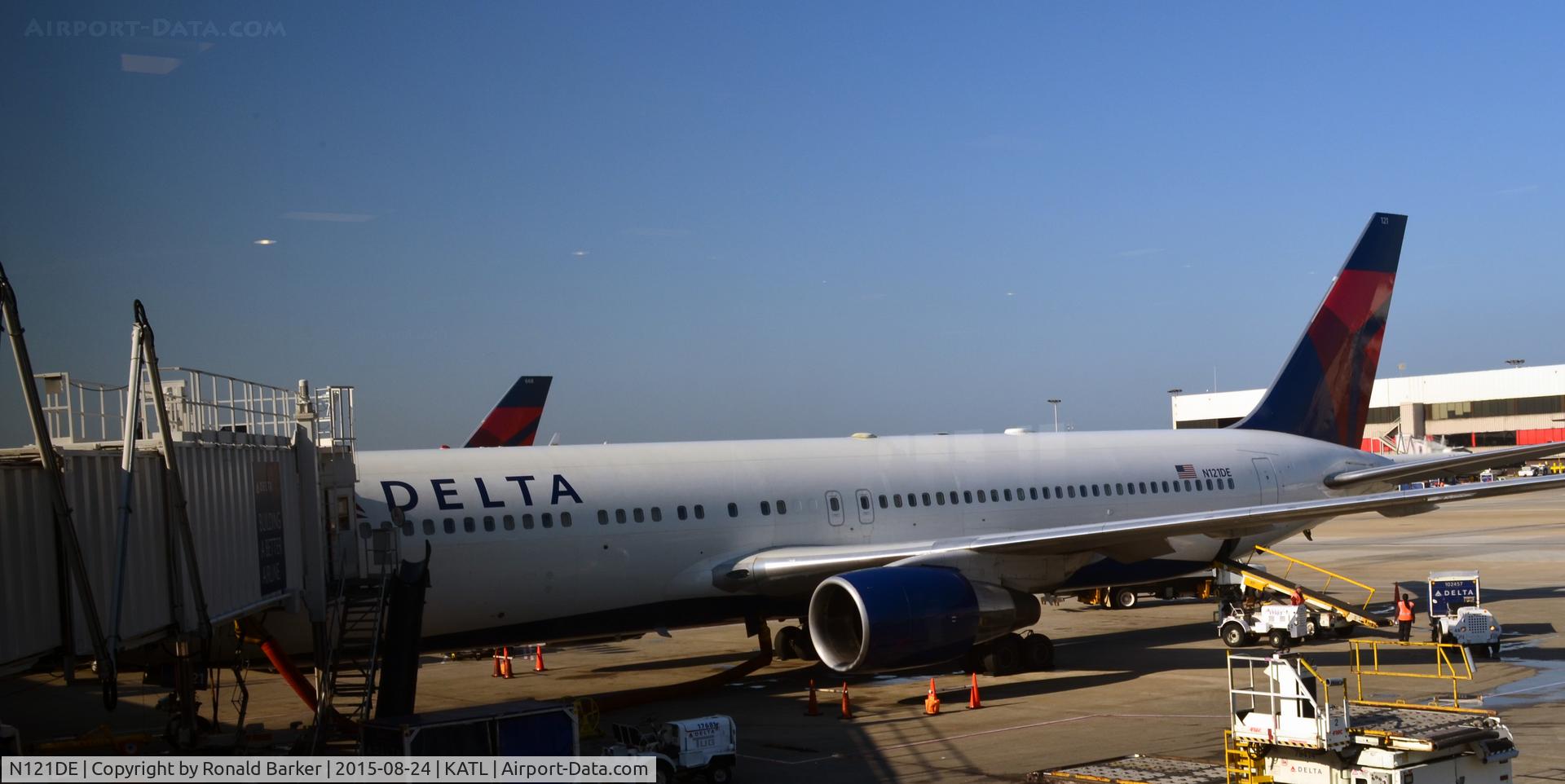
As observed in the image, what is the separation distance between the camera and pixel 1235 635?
23328mm

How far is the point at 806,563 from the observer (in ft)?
67.1

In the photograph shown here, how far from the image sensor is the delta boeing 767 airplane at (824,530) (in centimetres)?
1884

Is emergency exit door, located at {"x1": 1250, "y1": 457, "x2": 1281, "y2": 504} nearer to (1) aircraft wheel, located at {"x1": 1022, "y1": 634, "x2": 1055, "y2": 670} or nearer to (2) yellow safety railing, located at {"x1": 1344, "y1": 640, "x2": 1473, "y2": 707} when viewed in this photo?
(2) yellow safety railing, located at {"x1": 1344, "y1": 640, "x2": 1473, "y2": 707}

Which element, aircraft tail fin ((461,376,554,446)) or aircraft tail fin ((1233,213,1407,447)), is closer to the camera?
aircraft tail fin ((1233,213,1407,447))

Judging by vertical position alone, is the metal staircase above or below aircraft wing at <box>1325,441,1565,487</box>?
below

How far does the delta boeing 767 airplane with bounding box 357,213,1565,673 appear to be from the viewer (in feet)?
61.8

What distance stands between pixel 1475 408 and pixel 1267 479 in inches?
2977

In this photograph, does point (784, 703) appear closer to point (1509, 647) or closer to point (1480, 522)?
point (1509, 647)

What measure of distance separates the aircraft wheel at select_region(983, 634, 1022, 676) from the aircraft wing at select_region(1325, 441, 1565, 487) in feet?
28.0

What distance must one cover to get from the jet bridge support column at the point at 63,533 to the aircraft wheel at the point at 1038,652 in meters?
15.1

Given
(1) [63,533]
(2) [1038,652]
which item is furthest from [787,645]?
(1) [63,533]

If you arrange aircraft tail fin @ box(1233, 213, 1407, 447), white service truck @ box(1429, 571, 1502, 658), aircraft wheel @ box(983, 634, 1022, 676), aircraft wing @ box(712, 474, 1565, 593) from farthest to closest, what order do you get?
aircraft tail fin @ box(1233, 213, 1407, 447), aircraft wheel @ box(983, 634, 1022, 676), white service truck @ box(1429, 571, 1502, 658), aircraft wing @ box(712, 474, 1565, 593)

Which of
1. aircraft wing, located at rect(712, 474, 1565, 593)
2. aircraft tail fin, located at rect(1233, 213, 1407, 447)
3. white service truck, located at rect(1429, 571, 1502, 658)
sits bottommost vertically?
white service truck, located at rect(1429, 571, 1502, 658)

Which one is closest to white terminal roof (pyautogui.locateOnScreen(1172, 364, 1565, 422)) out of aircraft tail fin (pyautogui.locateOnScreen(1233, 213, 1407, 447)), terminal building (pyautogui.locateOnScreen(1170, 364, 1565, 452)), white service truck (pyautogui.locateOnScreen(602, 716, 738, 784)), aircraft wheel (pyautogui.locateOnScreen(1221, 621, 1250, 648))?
terminal building (pyautogui.locateOnScreen(1170, 364, 1565, 452))
